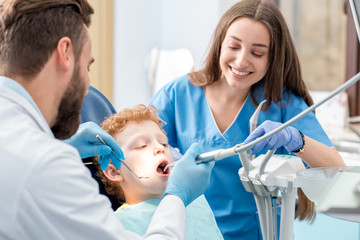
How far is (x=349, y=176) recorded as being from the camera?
3.53 feet

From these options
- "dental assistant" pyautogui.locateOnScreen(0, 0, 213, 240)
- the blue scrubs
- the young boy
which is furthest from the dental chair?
"dental assistant" pyautogui.locateOnScreen(0, 0, 213, 240)

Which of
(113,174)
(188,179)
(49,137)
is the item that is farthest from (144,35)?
(49,137)

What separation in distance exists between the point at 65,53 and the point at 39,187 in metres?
0.32

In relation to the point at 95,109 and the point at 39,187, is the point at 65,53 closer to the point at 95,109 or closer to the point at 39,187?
the point at 39,187

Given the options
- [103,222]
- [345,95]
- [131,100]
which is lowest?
[131,100]

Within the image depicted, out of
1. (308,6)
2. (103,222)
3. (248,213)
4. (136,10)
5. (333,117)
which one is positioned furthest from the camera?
(136,10)

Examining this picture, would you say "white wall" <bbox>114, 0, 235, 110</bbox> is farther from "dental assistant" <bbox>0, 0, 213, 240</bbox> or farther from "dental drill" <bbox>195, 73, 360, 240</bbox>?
"dental assistant" <bbox>0, 0, 213, 240</bbox>

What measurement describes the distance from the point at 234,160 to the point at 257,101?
257 mm

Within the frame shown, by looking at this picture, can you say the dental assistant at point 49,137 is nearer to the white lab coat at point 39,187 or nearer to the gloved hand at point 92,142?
the white lab coat at point 39,187

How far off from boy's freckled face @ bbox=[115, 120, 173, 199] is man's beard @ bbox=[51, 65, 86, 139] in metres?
0.41

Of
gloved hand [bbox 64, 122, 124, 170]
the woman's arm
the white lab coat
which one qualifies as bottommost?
the woman's arm

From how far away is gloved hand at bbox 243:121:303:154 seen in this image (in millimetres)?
1390

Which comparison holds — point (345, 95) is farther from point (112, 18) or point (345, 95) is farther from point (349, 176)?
point (349, 176)

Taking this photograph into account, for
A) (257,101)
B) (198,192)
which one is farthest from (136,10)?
(198,192)
